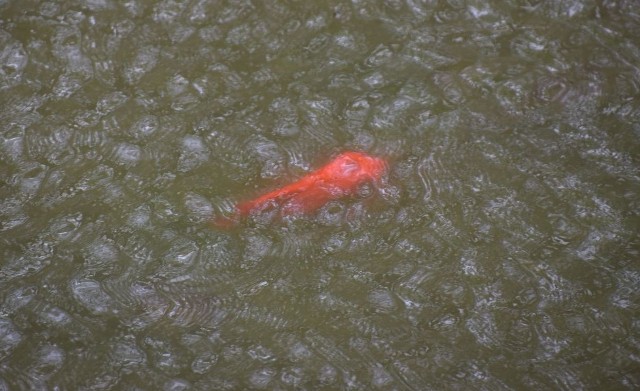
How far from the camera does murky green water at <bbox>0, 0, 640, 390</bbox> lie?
227 centimetres

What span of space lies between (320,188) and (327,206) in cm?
8

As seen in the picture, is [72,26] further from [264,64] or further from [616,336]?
[616,336]

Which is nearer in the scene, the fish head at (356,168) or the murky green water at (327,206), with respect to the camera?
the murky green water at (327,206)

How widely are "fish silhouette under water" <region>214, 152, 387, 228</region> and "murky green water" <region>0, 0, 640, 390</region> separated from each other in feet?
0.17

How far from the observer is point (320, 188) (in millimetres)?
2613

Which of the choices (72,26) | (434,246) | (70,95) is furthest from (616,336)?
(72,26)

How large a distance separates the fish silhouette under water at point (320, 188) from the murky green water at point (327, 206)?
0.17ft

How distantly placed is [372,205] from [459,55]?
2.84ft

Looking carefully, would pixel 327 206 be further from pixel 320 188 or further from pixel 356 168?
pixel 356 168

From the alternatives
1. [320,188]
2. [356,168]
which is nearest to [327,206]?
[320,188]

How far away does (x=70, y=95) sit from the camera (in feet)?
9.54

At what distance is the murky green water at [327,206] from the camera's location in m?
2.27

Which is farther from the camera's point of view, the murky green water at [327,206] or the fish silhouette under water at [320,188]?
the fish silhouette under water at [320,188]

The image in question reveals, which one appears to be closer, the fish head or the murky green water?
the murky green water
